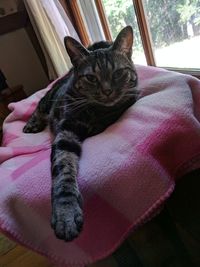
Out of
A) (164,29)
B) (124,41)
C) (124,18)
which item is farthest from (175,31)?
(124,41)

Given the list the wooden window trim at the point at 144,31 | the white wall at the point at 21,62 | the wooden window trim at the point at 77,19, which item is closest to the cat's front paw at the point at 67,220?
the wooden window trim at the point at 144,31

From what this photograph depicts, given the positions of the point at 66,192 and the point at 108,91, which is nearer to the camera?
the point at 66,192

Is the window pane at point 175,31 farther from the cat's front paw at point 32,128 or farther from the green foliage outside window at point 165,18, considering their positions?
the cat's front paw at point 32,128

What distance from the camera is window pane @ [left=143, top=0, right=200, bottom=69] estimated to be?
4.50 ft

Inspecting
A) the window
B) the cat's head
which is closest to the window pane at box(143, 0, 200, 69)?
the window

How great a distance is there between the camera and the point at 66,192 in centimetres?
67

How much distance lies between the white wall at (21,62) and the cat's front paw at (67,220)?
2115 mm

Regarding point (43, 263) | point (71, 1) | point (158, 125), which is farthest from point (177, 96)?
point (71, 1)

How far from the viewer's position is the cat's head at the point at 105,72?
941 mm

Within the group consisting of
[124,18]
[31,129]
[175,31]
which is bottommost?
[31,129]

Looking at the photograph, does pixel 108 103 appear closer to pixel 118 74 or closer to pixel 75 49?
pixel 118 74

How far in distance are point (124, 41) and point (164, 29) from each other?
0.66 meters

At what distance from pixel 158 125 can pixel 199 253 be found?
38 centimetres

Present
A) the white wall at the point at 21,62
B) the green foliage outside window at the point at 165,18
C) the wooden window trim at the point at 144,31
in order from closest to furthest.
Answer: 1. the green foliage outside window at the point at 165,18
2. the wooden window trim at the point at 144,31
3. the white wall at the point at 21,62
